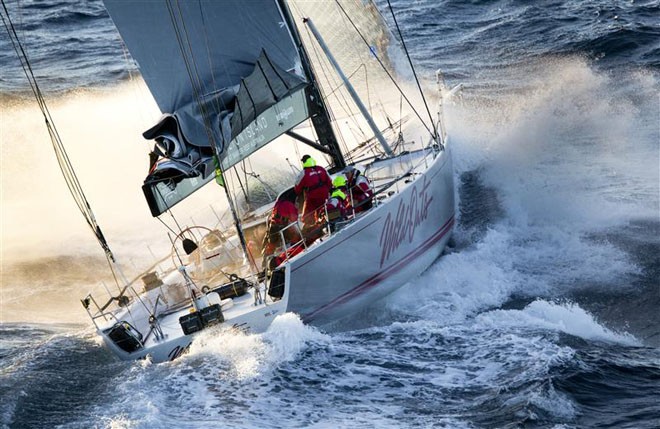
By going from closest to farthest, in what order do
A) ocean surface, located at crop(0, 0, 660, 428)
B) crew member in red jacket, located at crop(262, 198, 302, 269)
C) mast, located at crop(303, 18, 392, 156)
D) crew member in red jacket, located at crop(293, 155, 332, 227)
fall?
ocean surface, located at crop(0, 0, 660, 428), crew member in red jacket, located at crop(262, 198, 302, 269), crew member in red jacket, located at crop(293, 155, 332, 227), mast, located at crop(303, 18, 392, 156)

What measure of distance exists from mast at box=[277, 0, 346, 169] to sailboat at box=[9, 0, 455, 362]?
17mm

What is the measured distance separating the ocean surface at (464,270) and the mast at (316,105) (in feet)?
5.96

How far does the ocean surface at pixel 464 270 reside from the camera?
21.7 ft

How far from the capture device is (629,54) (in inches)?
639

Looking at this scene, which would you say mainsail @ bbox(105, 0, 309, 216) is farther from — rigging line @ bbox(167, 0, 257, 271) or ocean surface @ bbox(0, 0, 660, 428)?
ocean surface @ bbox(0, 0, 660, 428)

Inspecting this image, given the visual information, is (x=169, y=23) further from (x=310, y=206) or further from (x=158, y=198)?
(x=310, y=206)

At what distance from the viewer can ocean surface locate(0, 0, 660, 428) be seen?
6.61m

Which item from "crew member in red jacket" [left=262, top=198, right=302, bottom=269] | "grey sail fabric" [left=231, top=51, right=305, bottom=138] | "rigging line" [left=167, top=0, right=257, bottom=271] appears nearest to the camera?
"rigging line" [left=167, top=0, right=257, bottom=271]

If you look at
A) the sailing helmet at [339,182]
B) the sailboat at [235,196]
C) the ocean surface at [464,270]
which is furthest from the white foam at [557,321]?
the sailing helmet at [339,182]

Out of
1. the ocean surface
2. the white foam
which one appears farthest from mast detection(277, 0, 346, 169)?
the white foam

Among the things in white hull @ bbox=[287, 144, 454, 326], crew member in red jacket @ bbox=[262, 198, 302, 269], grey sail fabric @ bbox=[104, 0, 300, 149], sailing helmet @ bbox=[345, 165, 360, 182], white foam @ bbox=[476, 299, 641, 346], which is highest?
grey sail fabric @ bbox=[104, 0, 300, 149]

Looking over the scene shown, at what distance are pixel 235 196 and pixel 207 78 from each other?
134 cm

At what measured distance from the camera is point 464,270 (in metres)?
10.0

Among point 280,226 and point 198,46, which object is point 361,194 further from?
point 198,46
